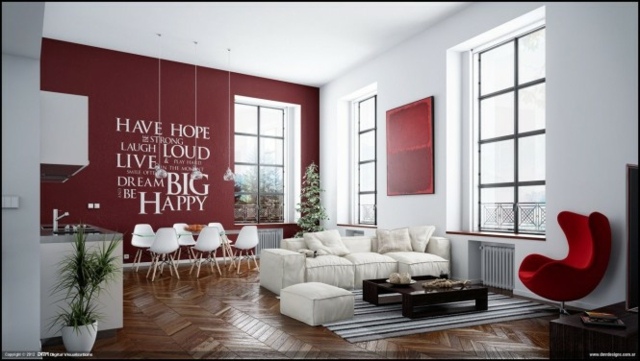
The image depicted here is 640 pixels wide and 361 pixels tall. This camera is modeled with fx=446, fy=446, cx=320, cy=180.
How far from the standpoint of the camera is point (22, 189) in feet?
11.5

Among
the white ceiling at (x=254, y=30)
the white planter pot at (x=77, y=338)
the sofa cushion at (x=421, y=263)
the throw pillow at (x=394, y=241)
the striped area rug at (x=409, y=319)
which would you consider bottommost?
the striped area rug at (x=409, y=319)

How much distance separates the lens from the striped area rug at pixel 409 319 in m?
4.21

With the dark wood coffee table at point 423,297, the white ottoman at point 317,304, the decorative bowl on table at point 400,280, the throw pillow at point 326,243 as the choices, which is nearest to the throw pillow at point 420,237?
the throw pillow at point 326,243

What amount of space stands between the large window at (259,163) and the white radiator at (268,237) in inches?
13.1

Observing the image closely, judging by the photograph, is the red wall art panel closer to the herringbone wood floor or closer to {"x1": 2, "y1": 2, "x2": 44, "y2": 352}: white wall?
the herringbone wood floor

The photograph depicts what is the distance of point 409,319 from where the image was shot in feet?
15.2

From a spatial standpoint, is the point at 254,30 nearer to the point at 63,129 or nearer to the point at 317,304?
the point at 63,129

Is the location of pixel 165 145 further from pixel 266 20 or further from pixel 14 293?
pixel 14 293

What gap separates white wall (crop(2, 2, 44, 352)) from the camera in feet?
11.3

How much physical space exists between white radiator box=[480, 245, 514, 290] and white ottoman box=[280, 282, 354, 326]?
9.19 feet

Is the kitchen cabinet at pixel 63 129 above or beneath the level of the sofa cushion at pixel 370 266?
above

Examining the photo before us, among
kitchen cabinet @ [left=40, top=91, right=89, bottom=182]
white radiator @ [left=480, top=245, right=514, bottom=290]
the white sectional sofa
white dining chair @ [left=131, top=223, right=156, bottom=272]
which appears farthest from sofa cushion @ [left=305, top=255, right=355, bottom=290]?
white dining chair @ [left=131, top=223, right=156, bottom=272]

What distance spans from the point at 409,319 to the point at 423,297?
0.89 feet

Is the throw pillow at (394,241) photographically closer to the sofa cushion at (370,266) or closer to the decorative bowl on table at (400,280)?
the sofa cushion at (370,266)
